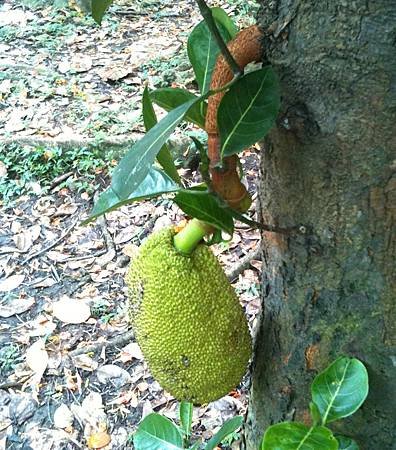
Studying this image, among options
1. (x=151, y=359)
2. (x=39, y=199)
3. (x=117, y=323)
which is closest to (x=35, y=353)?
(x=117, y=323)

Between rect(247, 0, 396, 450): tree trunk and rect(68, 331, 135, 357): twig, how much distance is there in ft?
2.67

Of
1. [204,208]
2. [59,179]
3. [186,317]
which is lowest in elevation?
[59,179]

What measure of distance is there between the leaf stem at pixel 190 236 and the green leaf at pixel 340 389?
20cm

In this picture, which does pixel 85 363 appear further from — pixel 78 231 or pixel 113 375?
pixel 78 231

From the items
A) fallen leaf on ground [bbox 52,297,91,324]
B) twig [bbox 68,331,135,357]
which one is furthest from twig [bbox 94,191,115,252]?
twig [bbox 68,331,135,357]

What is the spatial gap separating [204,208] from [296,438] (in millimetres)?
256

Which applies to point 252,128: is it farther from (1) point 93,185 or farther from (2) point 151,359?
(1) point 93,185

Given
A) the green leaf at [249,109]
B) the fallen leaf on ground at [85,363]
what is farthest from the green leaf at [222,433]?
the fallen leaf on ground at [85,363]

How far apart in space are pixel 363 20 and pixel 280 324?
1.25ft

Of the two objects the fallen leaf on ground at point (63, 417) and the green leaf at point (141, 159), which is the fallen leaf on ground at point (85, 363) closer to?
the fallen leaf on ground at point (63, 417)

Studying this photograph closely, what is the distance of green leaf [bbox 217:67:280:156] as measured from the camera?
553 millimetres

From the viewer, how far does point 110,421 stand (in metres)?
1.38

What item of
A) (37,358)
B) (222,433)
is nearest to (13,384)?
(37,358)

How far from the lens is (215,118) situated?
0.61 meters
